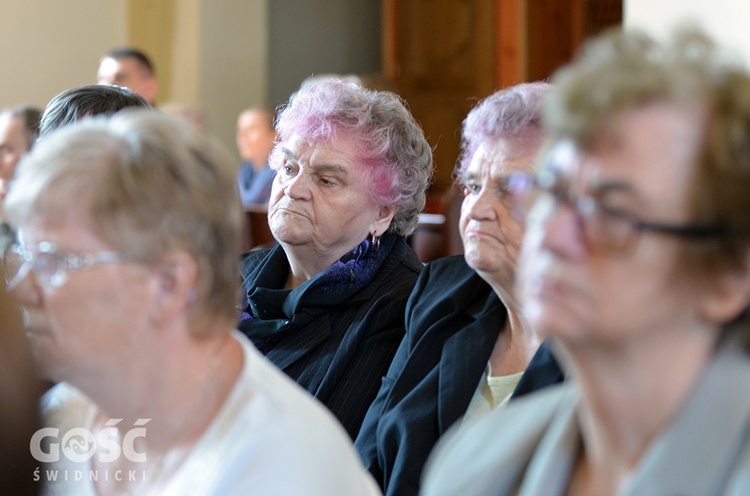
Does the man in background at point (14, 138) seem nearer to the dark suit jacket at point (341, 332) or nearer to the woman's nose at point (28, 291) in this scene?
the dark suit jacket at point (341, 332)

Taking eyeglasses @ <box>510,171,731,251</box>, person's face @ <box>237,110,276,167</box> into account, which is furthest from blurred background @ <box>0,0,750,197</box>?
eyeglasses @ <box>510,171,731,251</box>

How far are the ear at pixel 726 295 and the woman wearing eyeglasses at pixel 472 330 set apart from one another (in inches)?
36.0

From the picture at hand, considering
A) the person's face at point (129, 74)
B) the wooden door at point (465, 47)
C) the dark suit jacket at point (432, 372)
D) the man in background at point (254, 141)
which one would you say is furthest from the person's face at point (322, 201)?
the wooden door at point (465, 47)

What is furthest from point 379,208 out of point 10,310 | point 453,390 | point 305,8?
point 305,8

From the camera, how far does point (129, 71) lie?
6000 mm

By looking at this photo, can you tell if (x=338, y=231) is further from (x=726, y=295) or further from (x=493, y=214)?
(x=726, y=295)

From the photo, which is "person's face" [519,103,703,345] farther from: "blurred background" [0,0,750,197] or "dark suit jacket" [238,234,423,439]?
"blurred background" [0,0,750,197]

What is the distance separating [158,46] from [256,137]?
1.39 meters

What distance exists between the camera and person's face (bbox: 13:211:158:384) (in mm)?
1466

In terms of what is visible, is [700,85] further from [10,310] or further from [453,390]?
[453,390]

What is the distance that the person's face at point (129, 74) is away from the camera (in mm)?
5969

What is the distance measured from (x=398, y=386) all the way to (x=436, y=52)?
654 cm

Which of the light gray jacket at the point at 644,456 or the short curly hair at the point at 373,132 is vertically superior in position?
the short curly hair at the point at 373,132

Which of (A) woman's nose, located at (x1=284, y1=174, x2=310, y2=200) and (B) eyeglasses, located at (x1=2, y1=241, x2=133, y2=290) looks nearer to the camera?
(B) eyeglasses, located at (x1=2, y1=241, x2=133, y2=290)
